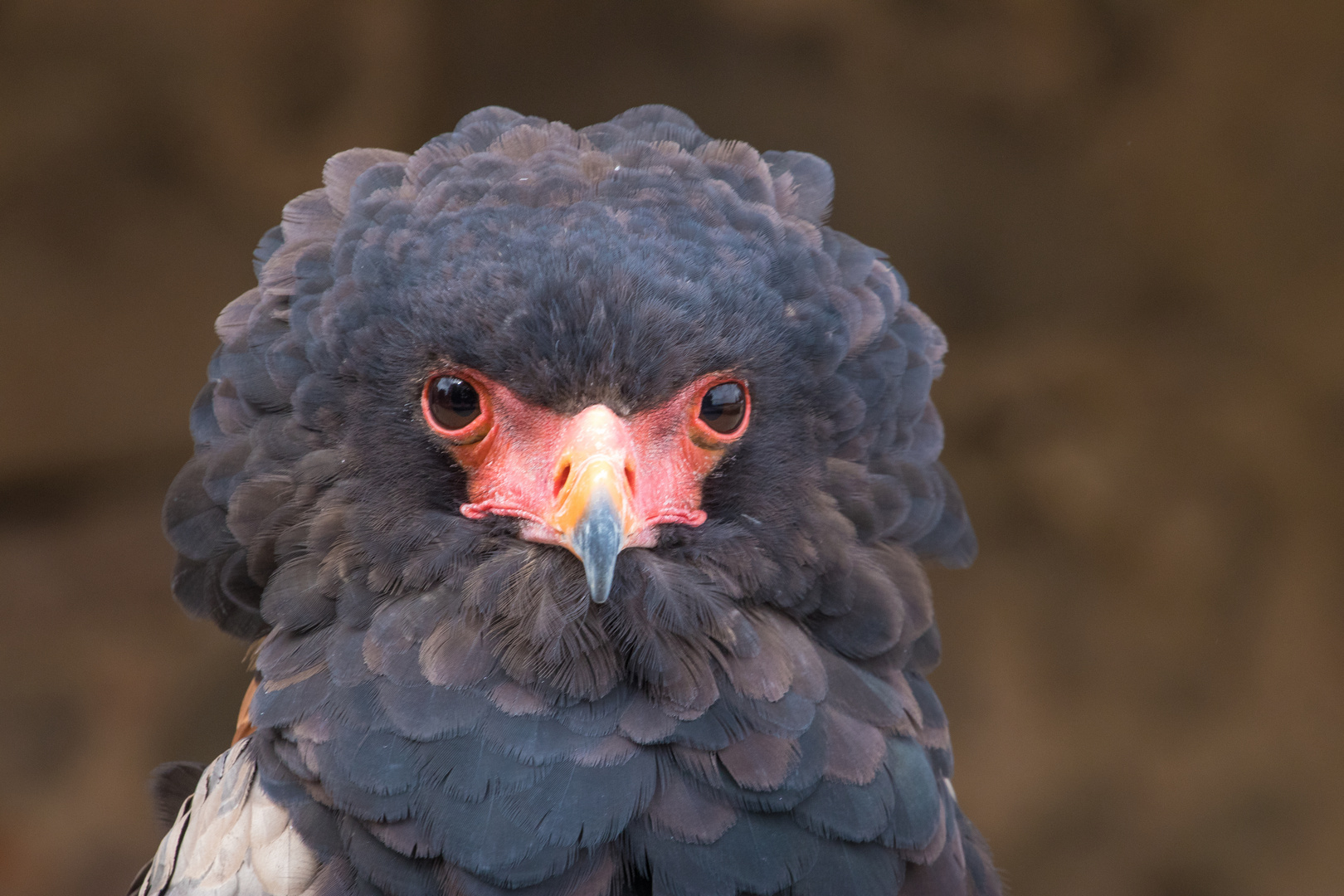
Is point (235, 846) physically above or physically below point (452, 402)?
below

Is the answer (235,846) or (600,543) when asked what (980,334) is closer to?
(600,543)

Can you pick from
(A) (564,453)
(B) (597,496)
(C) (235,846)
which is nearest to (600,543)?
(B) (597,496)

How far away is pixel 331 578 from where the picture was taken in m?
2.50

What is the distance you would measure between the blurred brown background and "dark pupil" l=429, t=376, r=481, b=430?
377 centimetres

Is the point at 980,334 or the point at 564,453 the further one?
the point at 980,334

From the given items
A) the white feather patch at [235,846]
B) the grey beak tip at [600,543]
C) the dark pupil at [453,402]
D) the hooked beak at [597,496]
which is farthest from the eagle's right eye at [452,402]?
the white feather patch at [235,846]

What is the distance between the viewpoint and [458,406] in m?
2.46

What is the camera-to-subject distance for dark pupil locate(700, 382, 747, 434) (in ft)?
8.22

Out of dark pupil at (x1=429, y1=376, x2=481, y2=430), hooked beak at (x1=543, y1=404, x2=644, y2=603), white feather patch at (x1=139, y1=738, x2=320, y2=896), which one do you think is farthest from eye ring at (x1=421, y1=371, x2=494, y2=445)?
white feather patch at (x1=139, y1=738, x2=320, y2=896)

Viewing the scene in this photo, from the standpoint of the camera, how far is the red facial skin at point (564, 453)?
7.80 ft

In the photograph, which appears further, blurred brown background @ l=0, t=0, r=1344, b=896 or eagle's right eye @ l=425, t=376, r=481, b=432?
blurred brown background @ l=0, t=0, r=1344, b=896

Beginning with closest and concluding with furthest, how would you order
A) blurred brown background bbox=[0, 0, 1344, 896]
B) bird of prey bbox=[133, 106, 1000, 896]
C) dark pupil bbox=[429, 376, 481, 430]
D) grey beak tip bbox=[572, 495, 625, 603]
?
grey beak tip bbox=[572, 495, 625, 603] < bird of prey bbox=[133, 106, 1000, 896] < dark pupil bbox=[429, 376, 481, 430] < blurred brown background bbox=[0, 0, 1344, 896]

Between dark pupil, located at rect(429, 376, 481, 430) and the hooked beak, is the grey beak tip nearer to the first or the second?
the hooked beak

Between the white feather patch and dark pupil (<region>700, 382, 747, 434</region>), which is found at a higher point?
dark pupil (<region>700, 382, 747, 434</region>)
